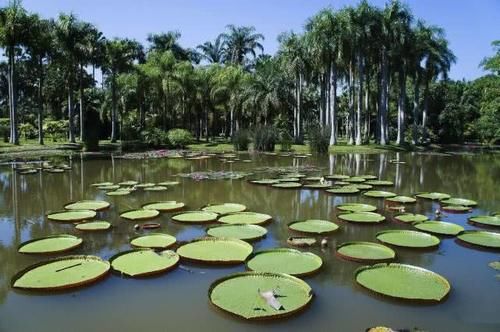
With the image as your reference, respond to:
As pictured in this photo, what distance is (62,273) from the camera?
20.3 feet

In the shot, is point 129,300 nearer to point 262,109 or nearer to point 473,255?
point 473,255

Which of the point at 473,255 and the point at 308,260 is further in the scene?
the point at 473,255

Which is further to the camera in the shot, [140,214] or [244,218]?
[140,214]

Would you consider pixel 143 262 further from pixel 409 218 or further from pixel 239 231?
pixel 409 218

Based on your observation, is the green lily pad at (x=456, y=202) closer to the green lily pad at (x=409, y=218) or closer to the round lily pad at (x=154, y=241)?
the green lily pad at (x=409, y=218)

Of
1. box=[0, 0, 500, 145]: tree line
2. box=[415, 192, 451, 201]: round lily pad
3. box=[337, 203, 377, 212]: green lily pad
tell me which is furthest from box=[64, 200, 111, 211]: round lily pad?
box=[0, 0, 500, 145]: tree line

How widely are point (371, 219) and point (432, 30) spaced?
137 ft

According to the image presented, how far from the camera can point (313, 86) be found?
5206 centimetres

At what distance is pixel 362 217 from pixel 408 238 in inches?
71.3

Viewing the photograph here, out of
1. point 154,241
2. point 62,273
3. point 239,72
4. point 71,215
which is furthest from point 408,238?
point 239,72

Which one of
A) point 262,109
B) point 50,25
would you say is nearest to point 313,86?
point 262,109

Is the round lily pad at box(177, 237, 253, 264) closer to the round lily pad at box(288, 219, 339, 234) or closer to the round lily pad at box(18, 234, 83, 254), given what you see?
the round lily pad at box(288, 219, 339, 234)

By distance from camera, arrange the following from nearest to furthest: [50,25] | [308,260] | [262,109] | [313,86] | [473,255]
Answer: [308,260] → [473,255] → [50,25] → [262,109] → [313,86]

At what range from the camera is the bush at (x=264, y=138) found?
3192 centimetres
